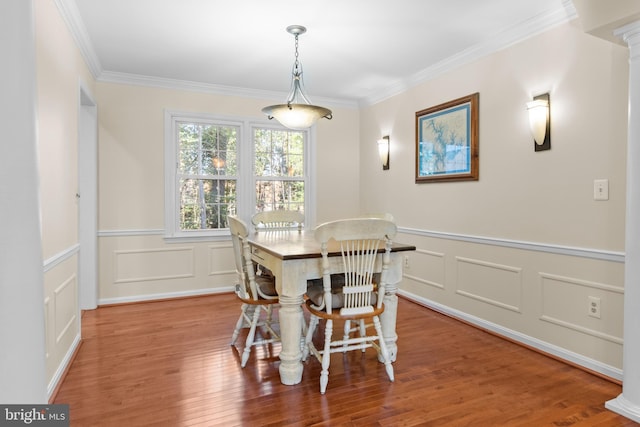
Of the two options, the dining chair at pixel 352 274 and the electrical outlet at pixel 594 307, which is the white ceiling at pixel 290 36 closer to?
the dining chair at pixel 352 274

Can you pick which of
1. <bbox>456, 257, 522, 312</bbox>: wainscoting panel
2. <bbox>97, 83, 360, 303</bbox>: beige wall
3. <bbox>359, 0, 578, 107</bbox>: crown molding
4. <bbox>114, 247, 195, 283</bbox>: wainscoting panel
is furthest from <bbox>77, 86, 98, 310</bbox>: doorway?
<bbox>456, 257, 522, 312</bbox>: wainscoting panel

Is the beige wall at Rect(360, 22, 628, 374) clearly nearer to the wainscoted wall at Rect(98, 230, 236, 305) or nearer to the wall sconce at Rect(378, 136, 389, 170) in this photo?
the wall sconce at Rect(378, 136, 389, 170)

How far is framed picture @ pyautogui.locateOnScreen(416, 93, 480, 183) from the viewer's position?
353 centimetres

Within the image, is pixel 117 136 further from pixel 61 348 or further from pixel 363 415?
pixel 363 415

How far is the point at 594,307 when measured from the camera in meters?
2.56

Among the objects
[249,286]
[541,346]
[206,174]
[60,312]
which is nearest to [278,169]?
[206,174]

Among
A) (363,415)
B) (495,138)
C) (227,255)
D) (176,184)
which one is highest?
(495,138)

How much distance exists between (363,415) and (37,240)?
2.04 m

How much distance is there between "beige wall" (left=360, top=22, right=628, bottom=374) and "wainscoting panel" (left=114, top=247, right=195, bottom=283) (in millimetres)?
2711

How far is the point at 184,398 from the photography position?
2.24 m

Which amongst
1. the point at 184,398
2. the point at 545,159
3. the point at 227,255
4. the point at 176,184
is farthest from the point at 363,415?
the point at 176,184

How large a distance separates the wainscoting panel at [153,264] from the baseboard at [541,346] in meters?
2.81

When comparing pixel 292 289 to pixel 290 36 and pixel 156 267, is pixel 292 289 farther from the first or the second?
pixel 156 267

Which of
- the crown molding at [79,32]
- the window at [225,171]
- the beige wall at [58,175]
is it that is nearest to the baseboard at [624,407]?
the beige wall at [58,175]
